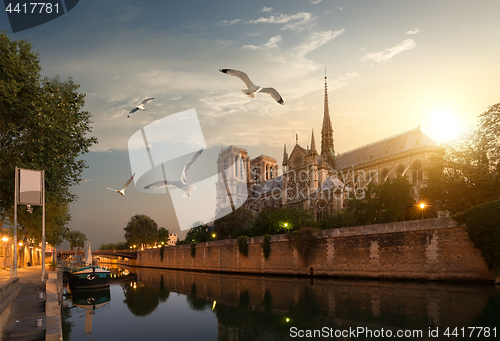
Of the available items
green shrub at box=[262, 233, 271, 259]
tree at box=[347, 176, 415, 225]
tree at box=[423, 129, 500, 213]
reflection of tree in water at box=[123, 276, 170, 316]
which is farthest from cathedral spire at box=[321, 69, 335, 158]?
reflection of tree in water at box=[123, 276, 170, 316]

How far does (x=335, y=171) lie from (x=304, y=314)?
135ft

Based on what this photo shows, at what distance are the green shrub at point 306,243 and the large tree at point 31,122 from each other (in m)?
15.5

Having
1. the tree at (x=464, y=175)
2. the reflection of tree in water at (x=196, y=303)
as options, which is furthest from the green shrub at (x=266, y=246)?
the tree at (x=464, y=175)

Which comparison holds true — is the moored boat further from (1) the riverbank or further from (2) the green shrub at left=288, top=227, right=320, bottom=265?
(2) the green shrub at left=288, top=227, right=320, bottom=265

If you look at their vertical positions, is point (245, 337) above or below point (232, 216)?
below

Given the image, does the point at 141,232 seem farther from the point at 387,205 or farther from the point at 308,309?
the point at 308,309

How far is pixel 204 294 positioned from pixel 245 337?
30.8 feet

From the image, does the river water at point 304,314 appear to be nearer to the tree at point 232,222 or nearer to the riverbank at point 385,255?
the riverbank at point 385,255

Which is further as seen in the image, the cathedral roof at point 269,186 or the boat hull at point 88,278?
the cathedral roof at point 269,186

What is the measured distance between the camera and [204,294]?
18797 millimetres

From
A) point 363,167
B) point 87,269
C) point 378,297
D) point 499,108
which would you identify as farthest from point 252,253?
point 363,167

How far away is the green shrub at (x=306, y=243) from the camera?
78.8ft

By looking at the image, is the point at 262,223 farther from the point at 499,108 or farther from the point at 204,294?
the point at 499,108

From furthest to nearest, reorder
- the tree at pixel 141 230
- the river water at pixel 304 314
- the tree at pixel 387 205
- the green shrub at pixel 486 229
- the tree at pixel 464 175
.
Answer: the tree at pixel 141 230 < the tree at pixel 387 205 < the tree at pixel 464 175 < the green shrub at pixel 486 229 < the river water at pixel 304 314
